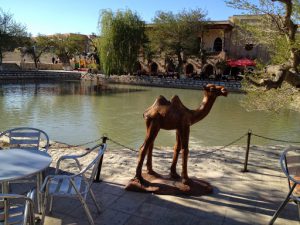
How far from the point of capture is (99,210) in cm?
407

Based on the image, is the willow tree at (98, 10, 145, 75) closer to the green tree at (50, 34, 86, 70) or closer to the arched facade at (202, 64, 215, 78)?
the arched facade at (202, 64, 215, 78)

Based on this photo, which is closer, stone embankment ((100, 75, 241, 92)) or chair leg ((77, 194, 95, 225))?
chair leg ((77, 194, 95, 225))

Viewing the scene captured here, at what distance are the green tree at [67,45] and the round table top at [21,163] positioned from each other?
45.2 m

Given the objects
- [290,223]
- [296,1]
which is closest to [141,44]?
[296,1]

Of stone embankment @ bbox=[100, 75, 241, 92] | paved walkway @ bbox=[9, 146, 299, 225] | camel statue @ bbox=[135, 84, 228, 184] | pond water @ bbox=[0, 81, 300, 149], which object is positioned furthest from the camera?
stone embankment @ bbox=[100, 75, 241, 92]

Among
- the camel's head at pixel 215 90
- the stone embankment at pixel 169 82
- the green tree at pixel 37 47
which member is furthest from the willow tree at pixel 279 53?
the green tree at pixel 37 47

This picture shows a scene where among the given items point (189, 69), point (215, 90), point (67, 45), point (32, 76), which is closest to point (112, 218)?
point (215, 90)

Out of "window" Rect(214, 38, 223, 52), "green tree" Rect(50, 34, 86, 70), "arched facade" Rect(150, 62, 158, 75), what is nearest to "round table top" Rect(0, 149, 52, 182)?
→ "window" Rect(214, 38, 223, 52)

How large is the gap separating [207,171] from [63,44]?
44.3 m

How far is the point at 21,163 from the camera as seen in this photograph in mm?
3664

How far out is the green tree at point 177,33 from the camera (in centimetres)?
3102

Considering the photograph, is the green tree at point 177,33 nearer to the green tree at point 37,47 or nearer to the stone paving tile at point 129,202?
the green tree at point 37,47

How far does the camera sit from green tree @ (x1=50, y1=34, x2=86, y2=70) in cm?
4691

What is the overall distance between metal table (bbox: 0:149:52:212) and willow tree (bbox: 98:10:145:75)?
2701 centimetres
